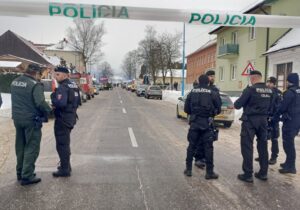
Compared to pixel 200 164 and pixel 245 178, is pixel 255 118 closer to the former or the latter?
pixel 245 178

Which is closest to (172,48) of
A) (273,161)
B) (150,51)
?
(150,51)

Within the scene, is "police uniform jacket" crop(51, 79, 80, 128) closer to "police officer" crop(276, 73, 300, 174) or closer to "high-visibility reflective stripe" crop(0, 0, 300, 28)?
"high-visibility reflective stripe" crop(0, 0, 300, 28)

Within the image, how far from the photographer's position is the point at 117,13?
6461 millimetres

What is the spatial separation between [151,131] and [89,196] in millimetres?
7207

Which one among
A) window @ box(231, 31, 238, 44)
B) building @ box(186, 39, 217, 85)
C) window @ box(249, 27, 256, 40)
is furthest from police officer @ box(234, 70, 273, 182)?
building @ box(186, 39, 217, 85)

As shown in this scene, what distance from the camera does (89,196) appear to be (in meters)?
5.01

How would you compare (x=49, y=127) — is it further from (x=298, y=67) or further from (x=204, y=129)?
(x=298, y=67)

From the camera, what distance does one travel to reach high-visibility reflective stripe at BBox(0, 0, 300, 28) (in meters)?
6.20

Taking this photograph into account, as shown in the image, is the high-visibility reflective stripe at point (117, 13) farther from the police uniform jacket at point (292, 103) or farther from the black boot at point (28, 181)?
the black boot at point (28, 181)

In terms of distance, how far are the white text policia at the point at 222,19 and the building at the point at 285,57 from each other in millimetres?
14102

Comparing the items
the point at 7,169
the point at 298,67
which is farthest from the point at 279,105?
the point at 298,67

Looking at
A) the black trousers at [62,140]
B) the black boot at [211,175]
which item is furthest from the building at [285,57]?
the black trousers at [62,140]

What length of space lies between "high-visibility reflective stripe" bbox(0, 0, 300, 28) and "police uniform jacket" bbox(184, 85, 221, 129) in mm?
1462

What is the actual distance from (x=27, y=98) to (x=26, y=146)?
31.3 inches
